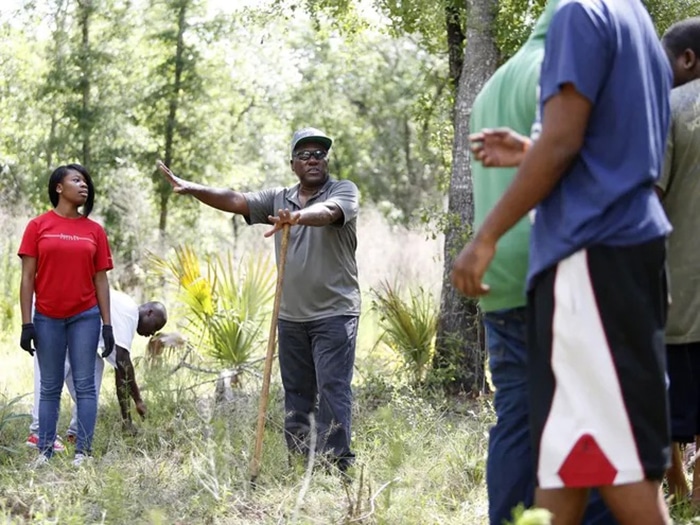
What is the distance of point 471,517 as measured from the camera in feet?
15.0

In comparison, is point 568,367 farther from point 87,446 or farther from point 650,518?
point 87,446

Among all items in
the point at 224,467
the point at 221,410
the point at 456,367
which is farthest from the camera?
the point at 456,367

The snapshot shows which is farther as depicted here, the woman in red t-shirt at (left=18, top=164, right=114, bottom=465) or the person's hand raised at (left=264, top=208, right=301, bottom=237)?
the woman in red t-shirt at (left=18, top=164, right=114, bottom=465)

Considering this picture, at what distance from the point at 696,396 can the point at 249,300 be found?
5.59 m

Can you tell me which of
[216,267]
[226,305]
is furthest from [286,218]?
[216,267]

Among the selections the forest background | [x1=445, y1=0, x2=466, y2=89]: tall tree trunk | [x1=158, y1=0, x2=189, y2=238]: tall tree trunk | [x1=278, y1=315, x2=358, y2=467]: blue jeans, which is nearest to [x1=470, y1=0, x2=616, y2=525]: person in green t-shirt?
the forest background

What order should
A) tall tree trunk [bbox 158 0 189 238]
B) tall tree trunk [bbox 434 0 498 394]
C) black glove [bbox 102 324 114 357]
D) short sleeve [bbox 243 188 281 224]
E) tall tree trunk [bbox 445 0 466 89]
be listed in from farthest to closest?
tall tree trunk [bbox 158 0 189 238] → tall tree trunk [bbox 445 0 466 89] → tall tree trunk [bbox 434 0 498 394] → black glove [bbox 102 324 114 357] → short sleeve [bbox 243 188 281 224]

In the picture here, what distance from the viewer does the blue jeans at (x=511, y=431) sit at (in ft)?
10.2

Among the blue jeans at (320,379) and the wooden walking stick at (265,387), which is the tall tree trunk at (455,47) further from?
the wooden walking stick at (265,387)

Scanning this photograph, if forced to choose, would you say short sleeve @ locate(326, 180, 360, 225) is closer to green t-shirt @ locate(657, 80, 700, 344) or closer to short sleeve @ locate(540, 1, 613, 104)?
green t-shirt @ locate(657, 80, 700, 344)

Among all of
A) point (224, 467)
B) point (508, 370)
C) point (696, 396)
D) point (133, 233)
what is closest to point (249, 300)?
point (224, 467)

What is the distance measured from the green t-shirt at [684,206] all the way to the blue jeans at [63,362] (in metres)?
3.60

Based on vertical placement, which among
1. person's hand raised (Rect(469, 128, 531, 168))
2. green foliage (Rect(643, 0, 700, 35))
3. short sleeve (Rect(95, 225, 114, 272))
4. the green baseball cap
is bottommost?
short sleeve (Rect(95, 225, 114, 272))

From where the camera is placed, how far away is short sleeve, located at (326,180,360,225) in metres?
5.83
